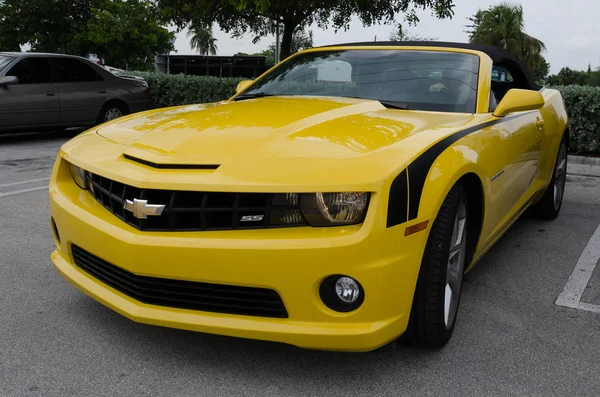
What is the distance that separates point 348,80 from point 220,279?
1963 mm

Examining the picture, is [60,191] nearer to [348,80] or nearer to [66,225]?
[66,225]

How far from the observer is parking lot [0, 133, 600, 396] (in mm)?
2424

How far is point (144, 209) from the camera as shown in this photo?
2.34m

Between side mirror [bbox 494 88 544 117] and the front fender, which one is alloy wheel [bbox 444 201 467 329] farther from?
side mirror [bbox 494 88 544 117]

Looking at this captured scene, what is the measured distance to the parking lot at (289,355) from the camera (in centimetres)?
242

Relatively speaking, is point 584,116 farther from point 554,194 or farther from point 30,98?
point 30,98

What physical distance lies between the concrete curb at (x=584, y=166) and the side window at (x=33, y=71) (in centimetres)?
777

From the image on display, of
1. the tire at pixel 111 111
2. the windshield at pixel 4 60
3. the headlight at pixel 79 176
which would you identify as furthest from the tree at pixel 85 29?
the headlight at pixel 79 176

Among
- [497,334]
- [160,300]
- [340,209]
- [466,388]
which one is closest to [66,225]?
[160,300]

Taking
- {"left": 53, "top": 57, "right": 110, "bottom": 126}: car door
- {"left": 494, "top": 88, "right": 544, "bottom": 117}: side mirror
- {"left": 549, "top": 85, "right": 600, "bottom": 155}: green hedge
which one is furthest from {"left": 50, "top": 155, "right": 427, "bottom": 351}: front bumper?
{"left": 53, "top": 57, "right": 110, "bottom": 126}: car door

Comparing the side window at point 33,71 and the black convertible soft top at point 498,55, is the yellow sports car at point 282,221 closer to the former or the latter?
the black convertible soft top at point 498,55

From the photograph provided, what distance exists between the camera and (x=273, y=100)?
368 cm

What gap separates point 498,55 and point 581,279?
1534mm

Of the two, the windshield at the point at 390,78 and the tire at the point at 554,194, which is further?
the tire at the point at 554,194
